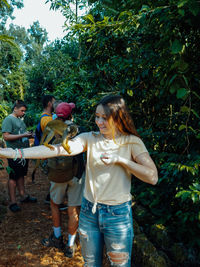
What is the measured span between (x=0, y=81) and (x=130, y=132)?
18.4m

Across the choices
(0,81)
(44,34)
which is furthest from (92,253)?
(44,34)

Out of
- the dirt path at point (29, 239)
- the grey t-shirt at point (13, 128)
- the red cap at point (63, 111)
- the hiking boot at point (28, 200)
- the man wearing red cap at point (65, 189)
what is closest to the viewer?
the red cap at point (63, 111)

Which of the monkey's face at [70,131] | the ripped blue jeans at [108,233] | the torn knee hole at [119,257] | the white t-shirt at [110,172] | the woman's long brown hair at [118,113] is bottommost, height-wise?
the torn knee hole at [119,257]

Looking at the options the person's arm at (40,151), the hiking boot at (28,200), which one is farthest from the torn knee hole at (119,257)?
the hiking boot at (28,200)

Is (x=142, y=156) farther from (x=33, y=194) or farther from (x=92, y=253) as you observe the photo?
(x=33, y=194)

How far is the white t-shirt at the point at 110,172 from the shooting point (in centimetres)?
150

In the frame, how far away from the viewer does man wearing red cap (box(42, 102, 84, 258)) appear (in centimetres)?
249

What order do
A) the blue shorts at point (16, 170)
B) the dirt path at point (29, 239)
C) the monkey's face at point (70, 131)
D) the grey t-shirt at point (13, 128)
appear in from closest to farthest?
the monkey's face at point (70, 131)
the dirt path at point (29, 239)
the grey t-shirt at point (13, 128)
the blue shorts at point (16, 170)

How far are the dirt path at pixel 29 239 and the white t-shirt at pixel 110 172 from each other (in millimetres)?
1575

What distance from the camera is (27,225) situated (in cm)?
341

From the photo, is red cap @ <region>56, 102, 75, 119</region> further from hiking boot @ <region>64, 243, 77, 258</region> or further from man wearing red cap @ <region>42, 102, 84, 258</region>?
hiking boot @ <region>64, 243, 77, 258</region>

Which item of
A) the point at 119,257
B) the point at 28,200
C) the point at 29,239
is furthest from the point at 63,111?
the point at 28,200

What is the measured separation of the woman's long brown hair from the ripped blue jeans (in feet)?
1.70

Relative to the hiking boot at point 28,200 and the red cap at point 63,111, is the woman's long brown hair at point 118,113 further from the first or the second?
the hiking boot at point 28,200
